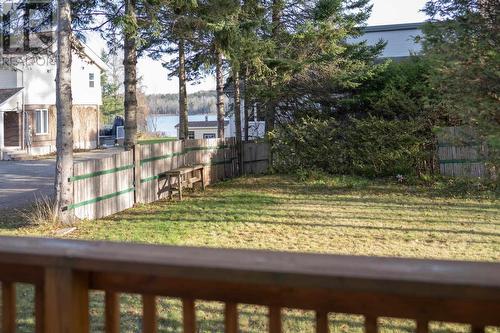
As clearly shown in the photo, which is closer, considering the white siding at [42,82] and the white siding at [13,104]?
the white siding at [13,104]

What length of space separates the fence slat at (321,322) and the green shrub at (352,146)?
1566cm

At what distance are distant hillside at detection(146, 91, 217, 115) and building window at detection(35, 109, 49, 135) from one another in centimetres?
5514

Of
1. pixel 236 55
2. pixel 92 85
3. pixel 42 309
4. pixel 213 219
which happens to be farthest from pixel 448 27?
pixel 92 85

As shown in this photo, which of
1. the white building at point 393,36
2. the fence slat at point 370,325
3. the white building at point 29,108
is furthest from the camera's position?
the white building at point 393,36

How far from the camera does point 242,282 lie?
5.68ft

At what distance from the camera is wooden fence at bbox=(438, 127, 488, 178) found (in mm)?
6340

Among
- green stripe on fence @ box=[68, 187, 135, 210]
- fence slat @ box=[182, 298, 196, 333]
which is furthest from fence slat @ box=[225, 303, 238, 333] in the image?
green stripe on fence @ box=[68, 187, 135, 210]

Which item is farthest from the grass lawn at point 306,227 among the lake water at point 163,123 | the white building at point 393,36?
the lake water at point 163,123

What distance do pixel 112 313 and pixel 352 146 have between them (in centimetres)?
1629

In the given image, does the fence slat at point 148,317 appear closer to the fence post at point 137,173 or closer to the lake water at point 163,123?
the fence post at point 137,173

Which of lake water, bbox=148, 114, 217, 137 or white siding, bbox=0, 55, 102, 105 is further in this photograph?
lake water, bbox=148, 114, 217, 137

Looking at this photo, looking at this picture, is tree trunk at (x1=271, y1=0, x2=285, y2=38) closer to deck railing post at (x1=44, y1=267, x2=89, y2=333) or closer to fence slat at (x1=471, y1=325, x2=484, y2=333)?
deck railing post at (x1=44, y1=267, x2=89, y2=333)

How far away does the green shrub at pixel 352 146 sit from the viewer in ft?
55.5

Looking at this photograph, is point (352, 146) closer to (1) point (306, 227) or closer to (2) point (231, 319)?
(1) point (306, 227)
